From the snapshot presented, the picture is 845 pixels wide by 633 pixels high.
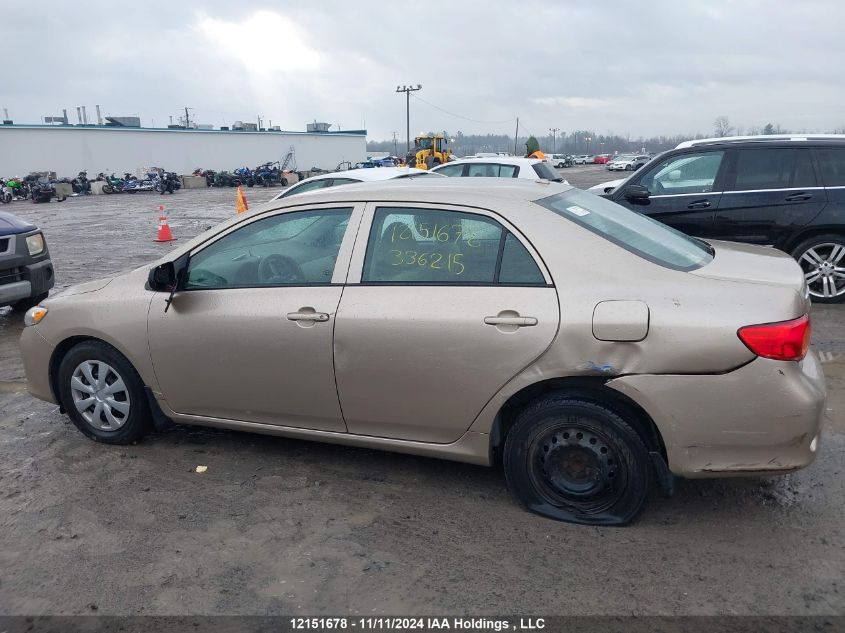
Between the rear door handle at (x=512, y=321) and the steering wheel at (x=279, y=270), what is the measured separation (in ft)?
3.63

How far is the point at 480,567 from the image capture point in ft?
9.97

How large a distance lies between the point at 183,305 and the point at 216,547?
4.63 ft

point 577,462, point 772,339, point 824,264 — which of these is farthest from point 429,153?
point 772,339

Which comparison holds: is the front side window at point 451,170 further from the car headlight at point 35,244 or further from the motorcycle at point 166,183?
the motorcycle at point 166,183

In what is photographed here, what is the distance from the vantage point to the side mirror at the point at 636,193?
7.36 meters

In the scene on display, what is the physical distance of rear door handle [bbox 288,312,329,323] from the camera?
357 centimetres

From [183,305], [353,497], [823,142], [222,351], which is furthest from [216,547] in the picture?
[823,142]

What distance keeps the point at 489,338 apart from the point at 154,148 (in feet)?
179

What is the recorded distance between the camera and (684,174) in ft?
25.1

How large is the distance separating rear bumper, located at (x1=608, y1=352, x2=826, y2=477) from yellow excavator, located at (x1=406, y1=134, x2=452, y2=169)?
107ft

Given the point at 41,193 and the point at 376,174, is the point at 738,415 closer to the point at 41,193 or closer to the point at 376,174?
the point at 376,174

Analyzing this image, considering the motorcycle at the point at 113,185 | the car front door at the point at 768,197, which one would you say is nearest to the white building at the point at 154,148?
the motorcycle at the point at 113,185

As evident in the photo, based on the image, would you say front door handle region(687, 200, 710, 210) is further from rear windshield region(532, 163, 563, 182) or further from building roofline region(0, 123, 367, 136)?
building roofline region(0, 123, 367, 136)

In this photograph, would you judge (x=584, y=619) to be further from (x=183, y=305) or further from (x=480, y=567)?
(x=183, y=305)
